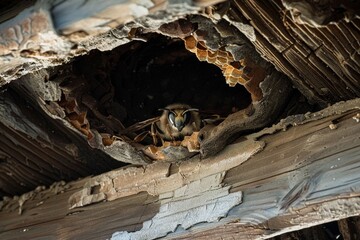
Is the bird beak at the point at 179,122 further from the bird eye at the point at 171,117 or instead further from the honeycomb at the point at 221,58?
the honeycomb at the point at 221,58

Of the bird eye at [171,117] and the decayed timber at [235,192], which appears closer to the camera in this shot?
the decayed timber at [235,192]

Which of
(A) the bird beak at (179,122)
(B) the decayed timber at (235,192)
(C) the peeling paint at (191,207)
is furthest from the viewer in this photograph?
(A) the bird beak at (179,122)

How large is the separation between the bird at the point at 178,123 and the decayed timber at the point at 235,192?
98mm

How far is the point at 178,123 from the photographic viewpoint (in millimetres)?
2039

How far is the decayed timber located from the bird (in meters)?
0.10

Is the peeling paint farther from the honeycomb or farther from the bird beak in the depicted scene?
the honeycomb

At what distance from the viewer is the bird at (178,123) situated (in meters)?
2.05

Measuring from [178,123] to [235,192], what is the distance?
0.99 feet

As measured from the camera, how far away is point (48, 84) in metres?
1.90

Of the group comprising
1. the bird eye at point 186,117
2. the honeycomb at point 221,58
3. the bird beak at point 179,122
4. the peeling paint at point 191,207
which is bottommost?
the peeling paint at point 191,207

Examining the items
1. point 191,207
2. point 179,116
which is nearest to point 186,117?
point 179,116

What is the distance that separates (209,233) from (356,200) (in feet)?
1.42

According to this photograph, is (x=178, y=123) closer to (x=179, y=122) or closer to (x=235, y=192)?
(x=179, y=122)

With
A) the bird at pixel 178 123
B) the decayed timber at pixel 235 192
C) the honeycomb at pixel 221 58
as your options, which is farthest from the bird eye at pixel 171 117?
the honeycomb at pixel 221 58
